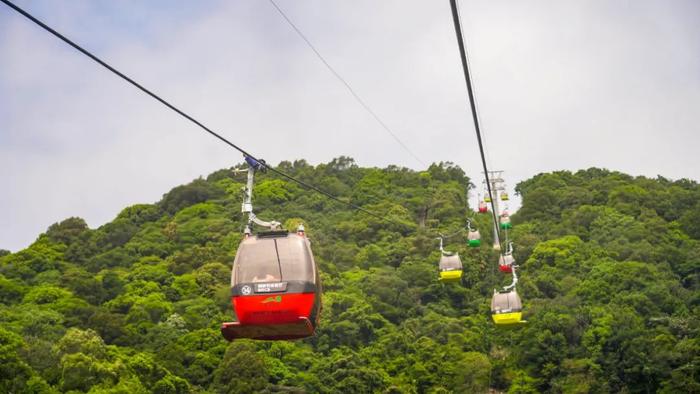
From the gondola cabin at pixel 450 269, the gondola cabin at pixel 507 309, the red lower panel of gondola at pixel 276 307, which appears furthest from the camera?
the gondola cabin at pixel 450 269

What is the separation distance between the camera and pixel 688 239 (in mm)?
80312

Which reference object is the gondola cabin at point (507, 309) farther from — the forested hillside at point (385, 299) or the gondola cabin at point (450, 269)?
the forested hillside at point (385, 299)

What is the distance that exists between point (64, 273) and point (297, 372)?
28.2 metres

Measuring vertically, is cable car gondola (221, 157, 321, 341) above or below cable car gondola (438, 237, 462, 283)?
below

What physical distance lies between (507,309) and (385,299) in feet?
128

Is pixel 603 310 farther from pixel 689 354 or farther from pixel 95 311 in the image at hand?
pixel 95 311

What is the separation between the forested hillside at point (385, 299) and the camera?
5522 centimetres

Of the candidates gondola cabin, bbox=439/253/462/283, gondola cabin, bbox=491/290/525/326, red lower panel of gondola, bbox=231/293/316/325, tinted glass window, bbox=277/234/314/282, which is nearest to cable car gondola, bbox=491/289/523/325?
gondola cabin, bbox=491/290/525/326

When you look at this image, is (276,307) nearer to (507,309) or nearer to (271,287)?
(271,287)

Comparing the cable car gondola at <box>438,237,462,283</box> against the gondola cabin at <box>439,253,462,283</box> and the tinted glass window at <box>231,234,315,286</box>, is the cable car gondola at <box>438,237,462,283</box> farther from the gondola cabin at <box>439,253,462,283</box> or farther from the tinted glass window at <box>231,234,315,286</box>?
the tinted glass window at <box>231,234,315,286</box>

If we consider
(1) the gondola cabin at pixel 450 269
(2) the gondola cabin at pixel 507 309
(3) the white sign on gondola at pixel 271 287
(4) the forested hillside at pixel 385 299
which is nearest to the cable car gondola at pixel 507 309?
(2) the gondola cabin at pixel 507 309

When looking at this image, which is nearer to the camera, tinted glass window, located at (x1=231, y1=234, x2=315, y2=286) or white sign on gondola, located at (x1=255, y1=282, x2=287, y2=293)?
white sign on gondola, located at (x1=255, y1=282, x2=287, y2=293)

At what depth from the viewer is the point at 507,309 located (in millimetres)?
34094

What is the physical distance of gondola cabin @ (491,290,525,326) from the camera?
3403 centimetres
